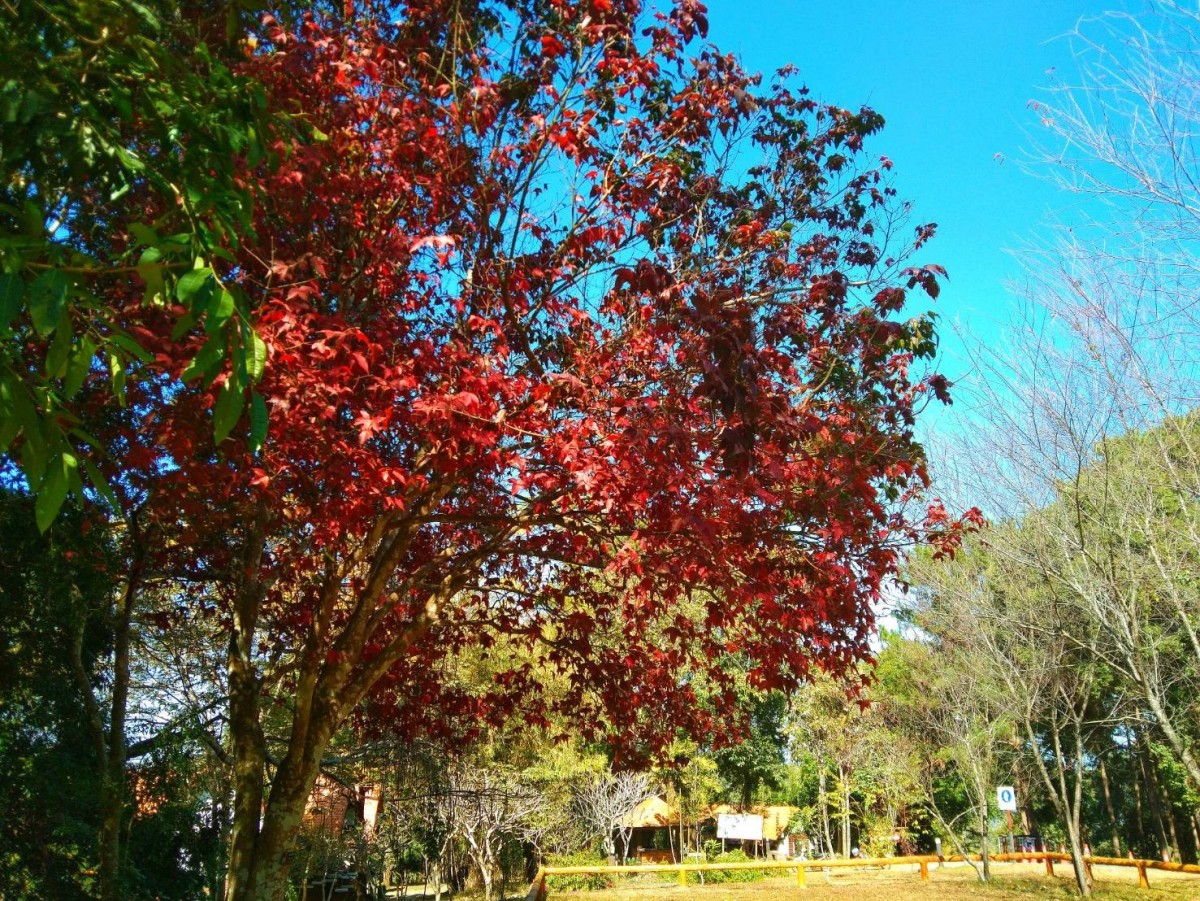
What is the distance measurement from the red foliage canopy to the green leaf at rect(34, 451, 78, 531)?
201 centimetres

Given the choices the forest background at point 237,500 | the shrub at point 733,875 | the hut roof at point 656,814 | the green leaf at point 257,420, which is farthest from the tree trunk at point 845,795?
the green leaf at point 257,420

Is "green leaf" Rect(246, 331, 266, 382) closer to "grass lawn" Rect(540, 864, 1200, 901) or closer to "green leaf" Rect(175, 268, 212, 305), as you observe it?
"green leaf" Rect(175, 268, 212, 305)

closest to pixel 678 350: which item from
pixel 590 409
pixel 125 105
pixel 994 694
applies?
pixel 590 409

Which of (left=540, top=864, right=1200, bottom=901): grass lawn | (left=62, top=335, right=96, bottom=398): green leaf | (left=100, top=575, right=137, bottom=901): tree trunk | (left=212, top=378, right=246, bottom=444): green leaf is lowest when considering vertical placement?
(left=540, top=864, right=1200, bottom=901): grass lawn

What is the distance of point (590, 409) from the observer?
4.86 meters

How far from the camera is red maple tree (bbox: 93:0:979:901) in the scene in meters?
4.24

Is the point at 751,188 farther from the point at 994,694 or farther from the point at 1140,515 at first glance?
the point at 994,694

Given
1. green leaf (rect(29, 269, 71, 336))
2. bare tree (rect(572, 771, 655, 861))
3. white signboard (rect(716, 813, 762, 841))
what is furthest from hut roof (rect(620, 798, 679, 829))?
green leaf (rect(29, 269, 71, 336))

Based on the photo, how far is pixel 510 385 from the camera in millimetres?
4520

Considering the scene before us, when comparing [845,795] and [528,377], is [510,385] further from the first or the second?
[845,795]

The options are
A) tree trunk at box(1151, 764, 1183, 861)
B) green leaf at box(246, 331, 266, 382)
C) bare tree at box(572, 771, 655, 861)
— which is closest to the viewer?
green leaf at box(246, 331, 266, 382)

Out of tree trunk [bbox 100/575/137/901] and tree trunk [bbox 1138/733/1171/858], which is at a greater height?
tree trunk [bbox 100/575/137/901]

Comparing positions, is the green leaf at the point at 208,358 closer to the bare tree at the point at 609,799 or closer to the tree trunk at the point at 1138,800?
the bare tree at the point at 609,799

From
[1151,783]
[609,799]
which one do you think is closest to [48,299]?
[609,799]
